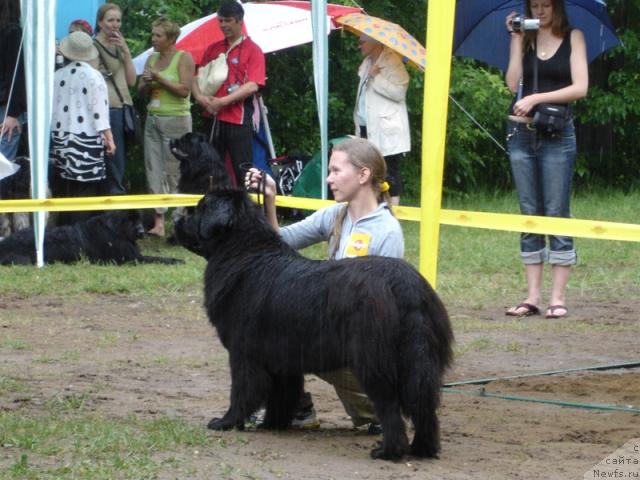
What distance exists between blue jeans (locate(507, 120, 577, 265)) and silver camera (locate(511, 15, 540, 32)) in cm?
70

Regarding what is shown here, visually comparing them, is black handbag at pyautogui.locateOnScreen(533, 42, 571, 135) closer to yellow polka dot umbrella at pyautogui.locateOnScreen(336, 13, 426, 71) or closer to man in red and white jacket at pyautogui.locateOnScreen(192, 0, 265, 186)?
man in red and white jacket at pyautogui.locateOnScreen(192, 0, 265, 186)

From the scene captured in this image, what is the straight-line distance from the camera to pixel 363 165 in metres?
5.89

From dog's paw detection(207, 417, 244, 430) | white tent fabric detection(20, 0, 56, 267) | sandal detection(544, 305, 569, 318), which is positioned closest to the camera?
dog's paw detection(207, 417, 244, 430)

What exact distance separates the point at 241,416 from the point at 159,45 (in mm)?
8194

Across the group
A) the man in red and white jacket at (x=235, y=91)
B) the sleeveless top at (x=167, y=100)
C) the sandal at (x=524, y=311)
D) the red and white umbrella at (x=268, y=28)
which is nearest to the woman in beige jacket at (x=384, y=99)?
the red and white umbrella at (x=268, y=28)

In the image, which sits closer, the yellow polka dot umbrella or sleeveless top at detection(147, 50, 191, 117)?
sleeveless top at detection(147, 50, 191, 117)

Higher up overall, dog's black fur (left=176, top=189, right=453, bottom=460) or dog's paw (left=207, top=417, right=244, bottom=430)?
dog's black fur (left=176, top=189, right=453, bottom=460)

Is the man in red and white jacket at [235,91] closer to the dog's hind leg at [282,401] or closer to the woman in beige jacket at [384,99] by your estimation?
the woman in beige jacket at [384,99]

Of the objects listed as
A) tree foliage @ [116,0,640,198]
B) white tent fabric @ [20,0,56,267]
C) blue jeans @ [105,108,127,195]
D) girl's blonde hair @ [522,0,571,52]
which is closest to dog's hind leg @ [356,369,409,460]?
girl's blonde hair @ [522,0,571,52]

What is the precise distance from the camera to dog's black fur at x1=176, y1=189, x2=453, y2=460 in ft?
17.3

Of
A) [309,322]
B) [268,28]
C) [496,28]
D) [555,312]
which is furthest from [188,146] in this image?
[309,322]

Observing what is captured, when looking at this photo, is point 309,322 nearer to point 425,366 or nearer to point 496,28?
point 425,366

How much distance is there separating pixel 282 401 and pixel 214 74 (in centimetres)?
738

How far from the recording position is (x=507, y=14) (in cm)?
959
